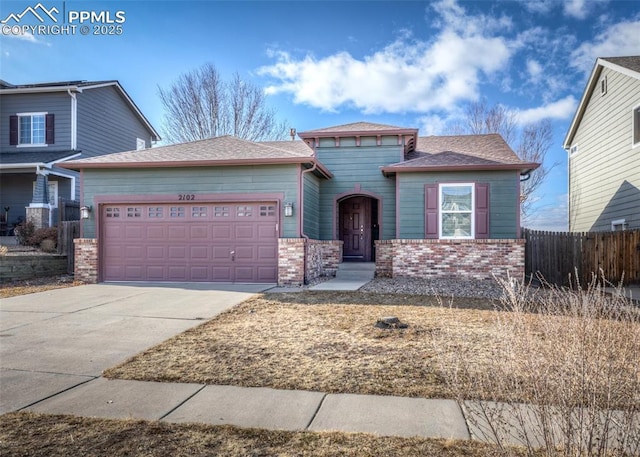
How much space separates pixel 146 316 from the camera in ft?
23.3

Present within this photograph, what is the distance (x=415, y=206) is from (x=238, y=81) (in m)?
15.8

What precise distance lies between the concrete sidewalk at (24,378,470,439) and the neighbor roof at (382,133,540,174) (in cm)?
923

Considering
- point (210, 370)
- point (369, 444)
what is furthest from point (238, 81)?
point (369, 444)

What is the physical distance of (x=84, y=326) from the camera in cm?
640

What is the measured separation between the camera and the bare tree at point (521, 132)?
22.7 meters

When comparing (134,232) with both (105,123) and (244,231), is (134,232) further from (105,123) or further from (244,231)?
(105,123)

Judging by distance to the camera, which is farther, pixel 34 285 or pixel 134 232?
pixel 134 232

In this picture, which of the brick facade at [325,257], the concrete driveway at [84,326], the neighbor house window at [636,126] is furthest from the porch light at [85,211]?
the neighbor house window at [636,126]

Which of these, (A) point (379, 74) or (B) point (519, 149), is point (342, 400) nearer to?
(A) point (379, 74)

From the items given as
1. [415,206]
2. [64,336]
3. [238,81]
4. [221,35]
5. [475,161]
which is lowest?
[64,336]

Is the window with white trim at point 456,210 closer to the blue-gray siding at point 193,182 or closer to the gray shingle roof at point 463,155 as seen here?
the gray shingle roof at point 463,155

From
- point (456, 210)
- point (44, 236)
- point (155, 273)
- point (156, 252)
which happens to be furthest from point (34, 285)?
point (456, 210)

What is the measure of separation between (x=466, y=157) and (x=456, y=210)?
166 cm

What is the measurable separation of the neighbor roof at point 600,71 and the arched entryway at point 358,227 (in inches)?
326
